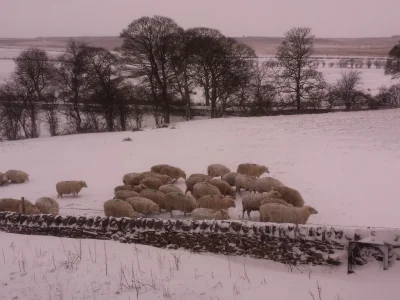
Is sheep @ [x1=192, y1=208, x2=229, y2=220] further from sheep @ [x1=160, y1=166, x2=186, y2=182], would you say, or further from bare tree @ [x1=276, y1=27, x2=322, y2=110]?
bare tree @ [x1=276, y1=27, x2=322, y2=110]

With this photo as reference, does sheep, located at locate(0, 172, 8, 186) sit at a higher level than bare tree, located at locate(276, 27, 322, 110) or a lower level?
lower

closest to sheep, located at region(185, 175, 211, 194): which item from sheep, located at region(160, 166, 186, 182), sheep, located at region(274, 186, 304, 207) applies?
sheep, located at region(160, 166, 186, 182)

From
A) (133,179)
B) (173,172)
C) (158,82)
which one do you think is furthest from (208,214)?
(158,82)

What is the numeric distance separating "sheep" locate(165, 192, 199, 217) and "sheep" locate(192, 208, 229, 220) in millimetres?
823

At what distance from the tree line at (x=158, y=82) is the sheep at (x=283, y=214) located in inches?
993

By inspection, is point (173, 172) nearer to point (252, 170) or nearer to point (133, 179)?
point (133, 179)

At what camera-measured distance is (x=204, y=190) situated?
1169 cm

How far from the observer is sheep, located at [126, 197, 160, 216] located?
10.8 m

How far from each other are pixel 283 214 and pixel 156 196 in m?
3.71

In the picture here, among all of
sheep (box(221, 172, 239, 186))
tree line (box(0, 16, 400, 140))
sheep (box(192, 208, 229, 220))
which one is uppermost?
tree line (box(0, 16, 400, 140))

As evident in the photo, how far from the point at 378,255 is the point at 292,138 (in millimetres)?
14228

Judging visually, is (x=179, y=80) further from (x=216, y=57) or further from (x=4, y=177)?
(x=4, y=177)

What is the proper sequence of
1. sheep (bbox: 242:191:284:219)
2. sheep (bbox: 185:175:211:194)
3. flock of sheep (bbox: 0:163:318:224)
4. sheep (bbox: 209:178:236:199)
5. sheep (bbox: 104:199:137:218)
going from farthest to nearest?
sheep (bbox: 185:175:211:194), sheep (bbox: 209:178:236:199), sheep (bbox: 242:191:284:219), sheep (bbox: 104:199:137:218), flock of sheep (bbox: 0:163:318:224)

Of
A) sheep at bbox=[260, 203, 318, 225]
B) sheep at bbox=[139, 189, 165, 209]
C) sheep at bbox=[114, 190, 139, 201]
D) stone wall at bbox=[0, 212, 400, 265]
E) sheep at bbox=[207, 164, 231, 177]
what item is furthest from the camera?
sheep at bbox=[207, 164, 231, 177]
